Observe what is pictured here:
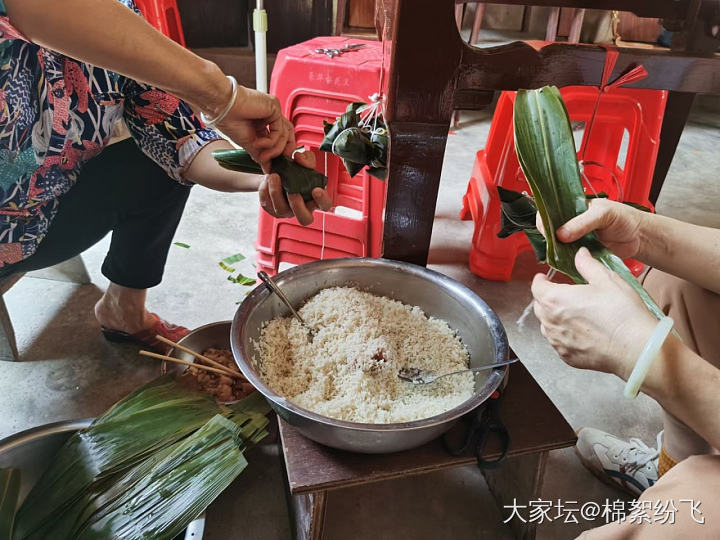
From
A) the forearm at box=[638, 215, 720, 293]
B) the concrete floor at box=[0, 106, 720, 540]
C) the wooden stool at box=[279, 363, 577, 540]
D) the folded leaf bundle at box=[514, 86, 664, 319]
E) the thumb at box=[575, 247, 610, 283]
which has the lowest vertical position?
the concrete floor at box=[0, 106, 720, 540]

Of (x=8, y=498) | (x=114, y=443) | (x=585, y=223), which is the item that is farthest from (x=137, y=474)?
(x=585, y=223)

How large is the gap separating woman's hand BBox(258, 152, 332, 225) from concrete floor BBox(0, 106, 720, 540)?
68 cm

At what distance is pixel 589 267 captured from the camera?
3.12ft

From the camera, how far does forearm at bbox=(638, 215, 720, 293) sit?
1.12 meters

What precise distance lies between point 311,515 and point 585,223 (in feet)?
2.58

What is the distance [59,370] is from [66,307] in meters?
0.35

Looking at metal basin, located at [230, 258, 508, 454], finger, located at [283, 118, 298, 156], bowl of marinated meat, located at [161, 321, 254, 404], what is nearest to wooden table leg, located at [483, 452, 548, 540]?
metal basin, located at [230, 258, 508, 454]

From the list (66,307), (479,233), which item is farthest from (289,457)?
(479,233)

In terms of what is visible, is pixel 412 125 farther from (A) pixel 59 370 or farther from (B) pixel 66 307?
(B) pixel 66 307

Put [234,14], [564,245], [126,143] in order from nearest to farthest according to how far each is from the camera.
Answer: [564,245], [126,143], [234,14]

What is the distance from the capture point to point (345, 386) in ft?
3.79

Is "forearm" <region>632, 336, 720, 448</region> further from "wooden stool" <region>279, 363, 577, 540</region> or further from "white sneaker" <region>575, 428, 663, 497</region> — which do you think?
"white sneaker" <region>575, 428, 663, 497</region>

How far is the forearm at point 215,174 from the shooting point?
1504 millimetres

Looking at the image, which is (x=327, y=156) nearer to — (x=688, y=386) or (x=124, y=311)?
(x=124, y=311)
